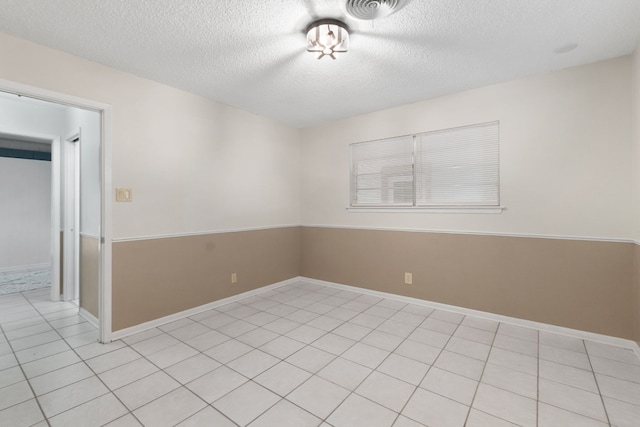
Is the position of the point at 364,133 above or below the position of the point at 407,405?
above

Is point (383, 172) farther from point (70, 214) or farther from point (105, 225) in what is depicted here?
point (70, 214)

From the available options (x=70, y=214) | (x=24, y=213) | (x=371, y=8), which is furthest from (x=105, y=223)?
(x=24, y=213)

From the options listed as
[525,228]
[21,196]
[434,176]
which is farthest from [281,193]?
[21,196]

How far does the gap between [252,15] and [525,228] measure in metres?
3.25

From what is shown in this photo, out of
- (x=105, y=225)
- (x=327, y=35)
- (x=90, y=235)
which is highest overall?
(x=327, y=35)

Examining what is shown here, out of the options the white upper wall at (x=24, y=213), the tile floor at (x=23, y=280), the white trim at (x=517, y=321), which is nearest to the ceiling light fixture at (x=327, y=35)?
Result: the white trim at (x=517, y=321)

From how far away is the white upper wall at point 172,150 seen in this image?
8.10 feet

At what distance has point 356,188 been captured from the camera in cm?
430

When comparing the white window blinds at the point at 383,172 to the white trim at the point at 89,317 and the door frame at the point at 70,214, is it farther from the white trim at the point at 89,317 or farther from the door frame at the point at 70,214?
the door frame at the point at 70,214

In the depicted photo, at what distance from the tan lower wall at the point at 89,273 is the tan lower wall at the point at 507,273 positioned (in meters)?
3.09

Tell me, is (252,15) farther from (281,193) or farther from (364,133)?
(281,193)

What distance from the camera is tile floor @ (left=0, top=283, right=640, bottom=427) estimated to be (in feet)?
5.71

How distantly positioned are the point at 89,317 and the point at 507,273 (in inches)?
187

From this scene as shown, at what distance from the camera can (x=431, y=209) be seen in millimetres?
3568
